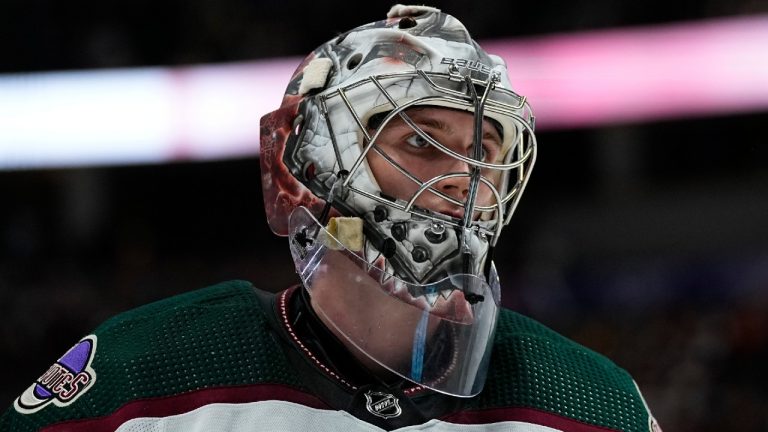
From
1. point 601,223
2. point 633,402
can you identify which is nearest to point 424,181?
point 633,402

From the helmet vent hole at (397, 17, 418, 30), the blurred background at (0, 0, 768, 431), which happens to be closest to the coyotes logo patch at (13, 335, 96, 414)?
the helmet vent hole at (397, 17, 418, 30)

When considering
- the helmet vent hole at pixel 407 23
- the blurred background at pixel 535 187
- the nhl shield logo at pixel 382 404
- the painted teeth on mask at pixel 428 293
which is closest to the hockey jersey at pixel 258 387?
the nhl shield logo at pixel 382 404

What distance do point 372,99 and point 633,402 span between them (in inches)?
27.2

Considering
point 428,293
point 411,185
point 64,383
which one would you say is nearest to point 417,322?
point 428,293

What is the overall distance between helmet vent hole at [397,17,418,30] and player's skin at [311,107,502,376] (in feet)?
0.63

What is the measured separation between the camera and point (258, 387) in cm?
180

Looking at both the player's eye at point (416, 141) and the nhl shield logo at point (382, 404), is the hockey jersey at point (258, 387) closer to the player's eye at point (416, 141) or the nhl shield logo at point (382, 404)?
the nhl shield logo at point (382, 404)

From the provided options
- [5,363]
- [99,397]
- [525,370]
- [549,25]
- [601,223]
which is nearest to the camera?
[99,397]

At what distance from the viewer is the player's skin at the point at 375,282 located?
5.86ft

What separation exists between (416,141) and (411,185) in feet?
0.26

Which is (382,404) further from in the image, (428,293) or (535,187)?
(535,187)

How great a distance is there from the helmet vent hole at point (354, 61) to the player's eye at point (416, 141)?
0.55 feet

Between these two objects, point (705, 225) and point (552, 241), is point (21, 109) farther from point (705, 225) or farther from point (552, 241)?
point (705, 225)

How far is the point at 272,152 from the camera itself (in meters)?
1.97
